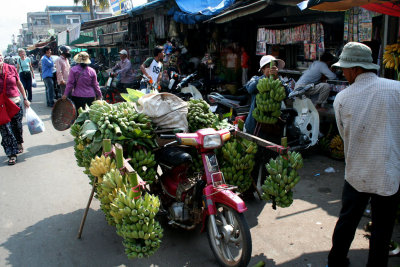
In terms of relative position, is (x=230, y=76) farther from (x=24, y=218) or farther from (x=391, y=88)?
(x=391, y=88)

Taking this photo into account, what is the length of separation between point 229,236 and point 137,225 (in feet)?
2.75

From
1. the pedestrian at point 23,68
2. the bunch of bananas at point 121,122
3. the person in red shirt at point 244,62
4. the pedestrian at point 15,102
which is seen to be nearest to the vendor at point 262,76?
the bunch of bananas at point 121,122

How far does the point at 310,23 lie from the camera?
7.20m

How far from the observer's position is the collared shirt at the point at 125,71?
36.7ft

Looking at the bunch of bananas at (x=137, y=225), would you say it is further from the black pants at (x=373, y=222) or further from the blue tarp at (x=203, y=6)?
the blue tarp at (x=203, y=6)

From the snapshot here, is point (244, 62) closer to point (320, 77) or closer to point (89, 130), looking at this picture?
point (320, 77)

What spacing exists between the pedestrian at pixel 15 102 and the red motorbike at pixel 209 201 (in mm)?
3970

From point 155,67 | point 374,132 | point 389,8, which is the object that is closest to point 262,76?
point 389,8

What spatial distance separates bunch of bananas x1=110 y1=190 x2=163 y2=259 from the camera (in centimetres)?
252

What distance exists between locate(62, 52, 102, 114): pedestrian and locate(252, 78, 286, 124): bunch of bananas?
392 centimetres

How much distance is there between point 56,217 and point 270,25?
21.9 feet

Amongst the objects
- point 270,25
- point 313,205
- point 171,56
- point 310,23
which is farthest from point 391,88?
point 171,56

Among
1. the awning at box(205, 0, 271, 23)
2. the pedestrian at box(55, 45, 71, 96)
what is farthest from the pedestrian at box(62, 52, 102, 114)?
the awning at box(205, 0, 271, 23)

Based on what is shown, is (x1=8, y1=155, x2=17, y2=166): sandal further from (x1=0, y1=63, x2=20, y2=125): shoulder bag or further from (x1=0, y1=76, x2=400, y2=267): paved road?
(x1=0, y1=63, x2=20, y2=125): shoulder bag
